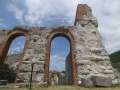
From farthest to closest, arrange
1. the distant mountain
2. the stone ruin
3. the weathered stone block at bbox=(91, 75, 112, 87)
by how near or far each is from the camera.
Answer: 1. the distant mountain
2. the stone ruin
3. the weathered stone block at bbox=(91, 75, 112, 87)

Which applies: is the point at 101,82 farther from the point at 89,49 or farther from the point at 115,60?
the point at 115,60

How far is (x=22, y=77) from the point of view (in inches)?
586

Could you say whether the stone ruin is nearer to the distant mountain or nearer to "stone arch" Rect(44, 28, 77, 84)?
"stone arch" Rect(44, 28, 77, 84)

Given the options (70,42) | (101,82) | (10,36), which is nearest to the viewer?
(101,82)

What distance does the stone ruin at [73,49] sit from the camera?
49.0 feet

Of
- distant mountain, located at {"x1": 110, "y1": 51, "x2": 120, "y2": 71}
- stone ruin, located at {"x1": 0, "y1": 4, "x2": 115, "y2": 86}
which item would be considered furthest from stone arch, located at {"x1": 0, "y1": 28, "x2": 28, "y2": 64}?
distant mountain, located at {"x1": 110, "y1": 51, "x2": 120, "y2": 71}

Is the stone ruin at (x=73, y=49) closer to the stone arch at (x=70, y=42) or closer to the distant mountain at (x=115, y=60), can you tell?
the stone arch at (x=70, y=42)

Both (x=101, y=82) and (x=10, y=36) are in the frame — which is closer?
(x=101, y=82)

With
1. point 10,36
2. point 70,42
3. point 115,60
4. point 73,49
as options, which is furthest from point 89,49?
point 115,60

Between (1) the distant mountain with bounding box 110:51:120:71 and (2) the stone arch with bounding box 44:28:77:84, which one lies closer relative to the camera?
(2) the stone arch with bounding box 44:28:77:84

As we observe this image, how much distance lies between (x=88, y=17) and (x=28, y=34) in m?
5.32

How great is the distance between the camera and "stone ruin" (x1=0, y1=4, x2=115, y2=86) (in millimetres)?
14922

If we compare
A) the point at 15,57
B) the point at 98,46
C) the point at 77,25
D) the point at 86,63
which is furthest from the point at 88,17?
the point at 15,57

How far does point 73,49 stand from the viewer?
16.0 m
